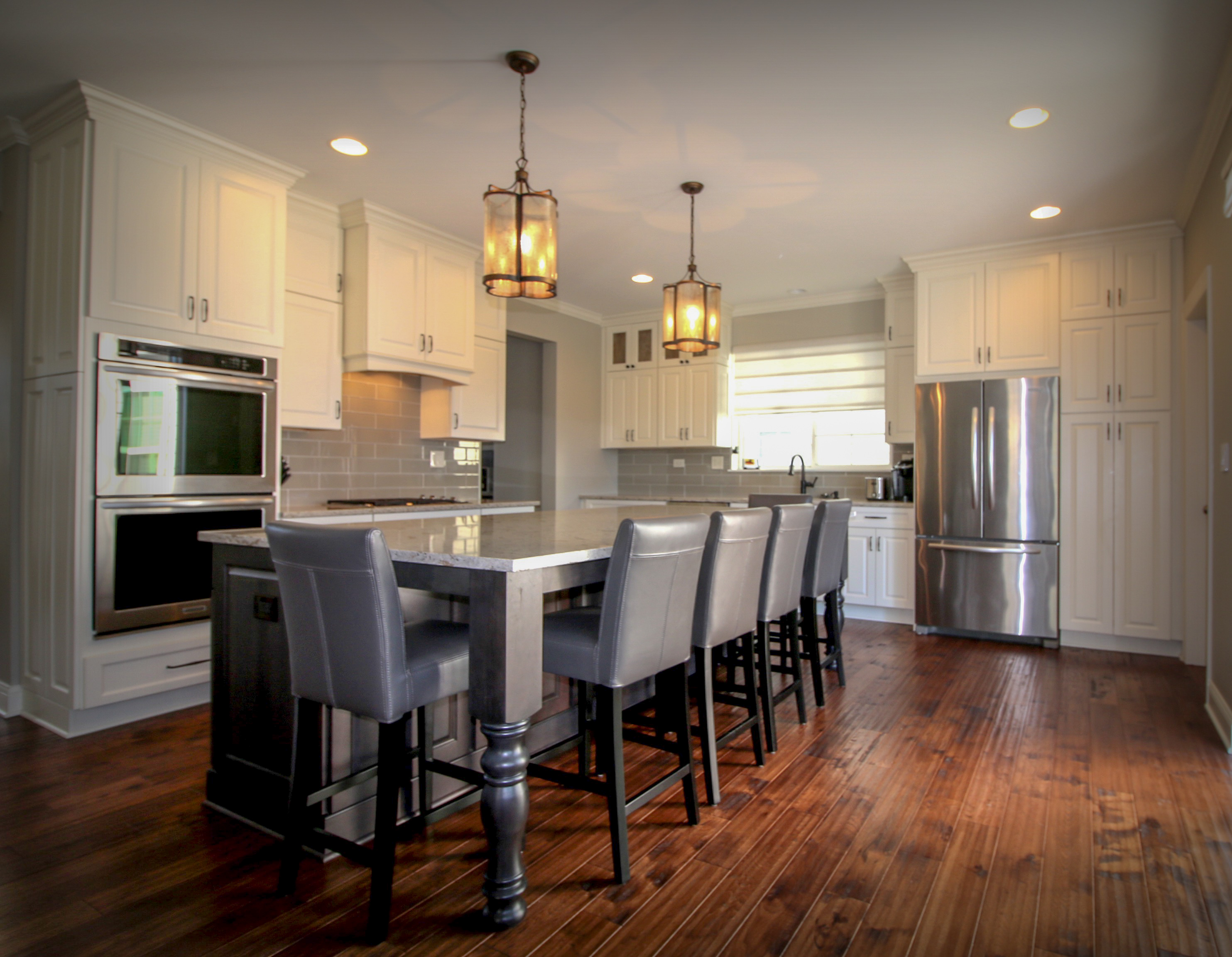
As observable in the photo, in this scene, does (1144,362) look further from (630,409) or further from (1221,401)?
(630,409)

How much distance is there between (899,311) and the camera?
17.5ft

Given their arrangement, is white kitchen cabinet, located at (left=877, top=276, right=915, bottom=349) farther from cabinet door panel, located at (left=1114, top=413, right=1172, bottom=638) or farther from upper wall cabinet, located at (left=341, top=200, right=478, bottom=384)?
upper wall cabinet, located at (left=341, top=200, right=478, bottom=384)

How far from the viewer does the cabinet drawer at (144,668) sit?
2871mm

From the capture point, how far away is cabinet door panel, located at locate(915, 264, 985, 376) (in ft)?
15.4

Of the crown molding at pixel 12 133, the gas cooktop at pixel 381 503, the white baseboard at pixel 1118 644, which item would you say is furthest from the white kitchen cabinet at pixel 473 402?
the white baseboard at pixel 1118 644

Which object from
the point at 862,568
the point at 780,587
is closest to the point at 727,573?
the point at 780,587

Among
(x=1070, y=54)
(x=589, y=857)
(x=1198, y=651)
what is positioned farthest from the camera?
(x=1198, y=651)

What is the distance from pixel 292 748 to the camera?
6.33ft

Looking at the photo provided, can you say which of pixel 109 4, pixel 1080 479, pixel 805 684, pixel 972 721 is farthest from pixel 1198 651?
pixel 109 4

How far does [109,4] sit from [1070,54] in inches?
128

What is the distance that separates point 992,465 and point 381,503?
3.77 metres

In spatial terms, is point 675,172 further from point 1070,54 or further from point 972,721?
point 972,721

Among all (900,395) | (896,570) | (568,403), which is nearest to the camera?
(896,570)

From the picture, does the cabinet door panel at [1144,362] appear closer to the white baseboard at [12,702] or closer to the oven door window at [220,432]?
the oven door window at [220,432]
